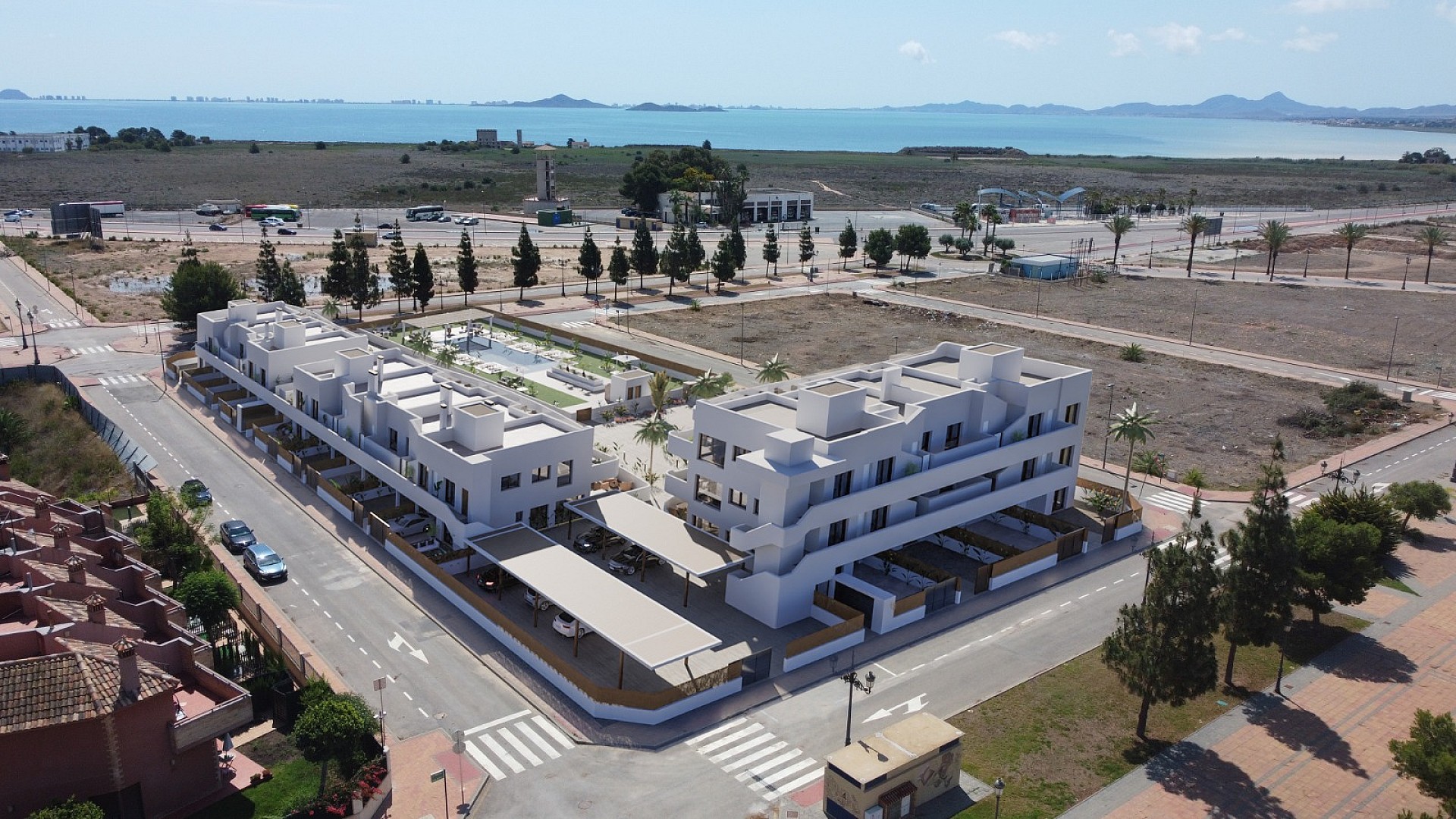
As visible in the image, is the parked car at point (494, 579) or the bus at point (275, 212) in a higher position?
the bus at point (275, 212)

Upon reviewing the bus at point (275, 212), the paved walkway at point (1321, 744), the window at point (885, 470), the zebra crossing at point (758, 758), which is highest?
the bus at point (275, 212)

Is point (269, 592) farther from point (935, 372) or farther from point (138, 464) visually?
point (935, 372)

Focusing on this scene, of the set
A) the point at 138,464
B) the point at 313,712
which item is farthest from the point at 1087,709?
the point at 138,464

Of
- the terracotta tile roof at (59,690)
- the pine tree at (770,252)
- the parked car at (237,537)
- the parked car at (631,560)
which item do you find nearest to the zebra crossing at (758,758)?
the parked car at (631,560)

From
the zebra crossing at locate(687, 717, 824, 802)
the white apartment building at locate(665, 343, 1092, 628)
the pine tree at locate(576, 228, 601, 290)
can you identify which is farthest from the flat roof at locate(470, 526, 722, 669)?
the pine tree at locate(576, 228, 601, 290)

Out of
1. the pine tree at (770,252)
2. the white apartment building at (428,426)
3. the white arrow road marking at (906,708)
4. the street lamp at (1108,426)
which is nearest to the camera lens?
the white arrow road marking at (906,708)

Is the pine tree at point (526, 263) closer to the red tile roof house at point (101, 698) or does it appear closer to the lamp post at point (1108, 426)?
the lamp post at point (1108, 426)
